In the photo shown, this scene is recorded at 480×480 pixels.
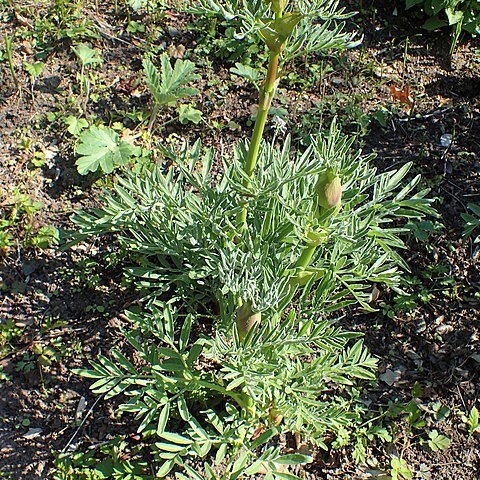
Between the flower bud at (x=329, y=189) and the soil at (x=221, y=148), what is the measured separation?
1.86 ft

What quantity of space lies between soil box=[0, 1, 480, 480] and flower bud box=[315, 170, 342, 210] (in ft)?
1.86

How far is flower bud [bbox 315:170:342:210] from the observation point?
6.57 ft

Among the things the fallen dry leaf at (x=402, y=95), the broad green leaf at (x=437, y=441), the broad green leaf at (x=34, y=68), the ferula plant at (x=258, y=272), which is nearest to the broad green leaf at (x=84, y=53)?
the broad green leaf at (x=34, y=68)

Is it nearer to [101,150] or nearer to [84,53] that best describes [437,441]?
[101,150]

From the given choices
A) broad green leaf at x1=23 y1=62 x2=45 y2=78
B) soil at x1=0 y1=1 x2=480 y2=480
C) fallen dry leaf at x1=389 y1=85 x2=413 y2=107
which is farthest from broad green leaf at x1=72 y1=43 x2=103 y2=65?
fallen dry leaf at x1=389 y1=85 x2=413 y2=107

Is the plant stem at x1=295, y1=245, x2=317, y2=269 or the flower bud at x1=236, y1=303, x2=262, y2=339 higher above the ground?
the plant stem at x1=295, y1=245, x2=317, y2=269

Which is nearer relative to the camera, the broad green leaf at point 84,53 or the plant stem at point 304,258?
the plant stem at point 304,258

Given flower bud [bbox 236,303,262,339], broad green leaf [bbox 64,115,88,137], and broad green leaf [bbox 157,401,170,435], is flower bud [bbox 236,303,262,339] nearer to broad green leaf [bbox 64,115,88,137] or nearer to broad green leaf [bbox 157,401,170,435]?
broad green leaf [bbox 157,401,170,435]

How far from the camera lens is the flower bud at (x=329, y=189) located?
2.00 m

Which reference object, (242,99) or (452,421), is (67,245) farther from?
(452,421)

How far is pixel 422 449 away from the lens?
2807 mm

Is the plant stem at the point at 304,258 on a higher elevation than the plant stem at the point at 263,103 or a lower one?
lower

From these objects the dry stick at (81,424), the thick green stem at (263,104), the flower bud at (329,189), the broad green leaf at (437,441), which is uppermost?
the thick green stem at (263,104)

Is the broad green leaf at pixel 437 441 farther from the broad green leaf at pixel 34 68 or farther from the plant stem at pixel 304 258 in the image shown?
the broad green leaf at pixel 34 68
